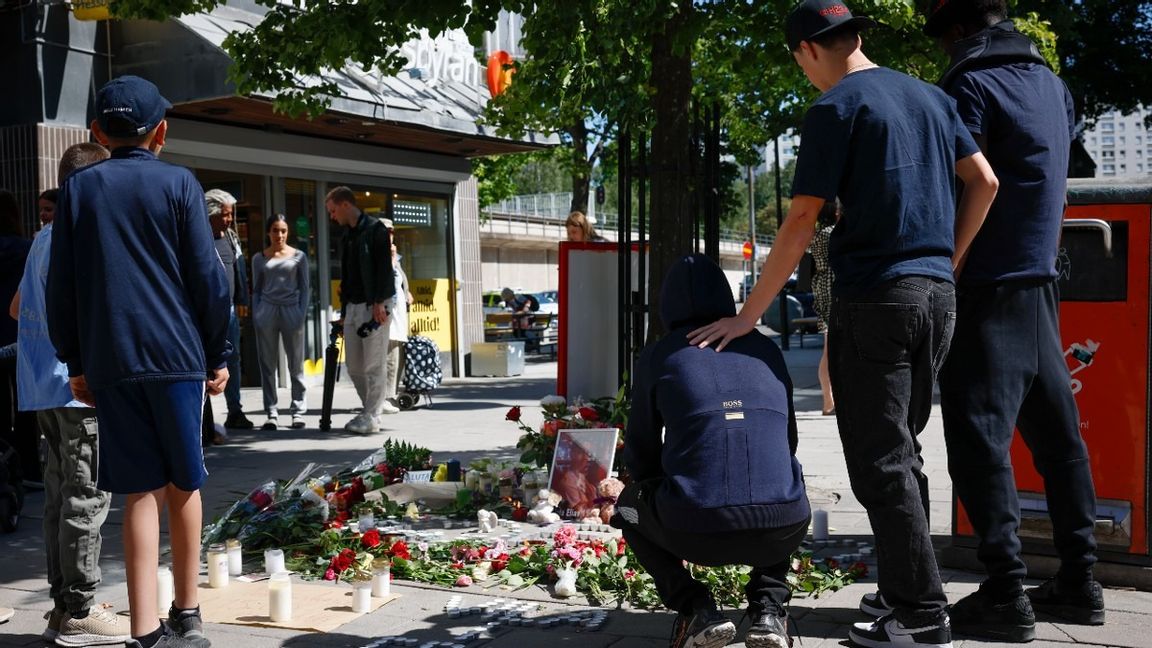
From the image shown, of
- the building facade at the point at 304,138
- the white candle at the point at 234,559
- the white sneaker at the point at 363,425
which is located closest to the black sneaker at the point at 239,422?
the white sneaker at the point at 363,425

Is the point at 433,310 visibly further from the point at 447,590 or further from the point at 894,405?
the point at 894,405

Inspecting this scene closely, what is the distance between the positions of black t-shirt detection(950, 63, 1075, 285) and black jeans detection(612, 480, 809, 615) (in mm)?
1142

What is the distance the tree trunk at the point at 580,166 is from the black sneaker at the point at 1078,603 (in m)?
17.3

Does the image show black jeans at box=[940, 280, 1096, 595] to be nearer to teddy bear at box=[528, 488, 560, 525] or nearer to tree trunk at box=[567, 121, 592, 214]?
teddy bear at box=[528, 488, 560, 525]

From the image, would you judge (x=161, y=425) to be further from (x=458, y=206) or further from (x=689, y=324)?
(x=458, y=206)

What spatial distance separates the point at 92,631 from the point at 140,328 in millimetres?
1172

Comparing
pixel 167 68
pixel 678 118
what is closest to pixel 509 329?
pixel 167 68

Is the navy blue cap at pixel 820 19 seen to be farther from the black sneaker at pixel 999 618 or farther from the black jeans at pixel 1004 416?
the black sneaker at pixel 999 618

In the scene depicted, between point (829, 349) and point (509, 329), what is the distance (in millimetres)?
18424

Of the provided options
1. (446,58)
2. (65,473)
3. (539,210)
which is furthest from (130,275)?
(539,210)

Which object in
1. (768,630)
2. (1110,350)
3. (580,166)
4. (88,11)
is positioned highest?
(88,11)

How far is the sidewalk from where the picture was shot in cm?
392

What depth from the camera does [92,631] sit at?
4016 millimetres

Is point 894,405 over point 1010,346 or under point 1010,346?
under
